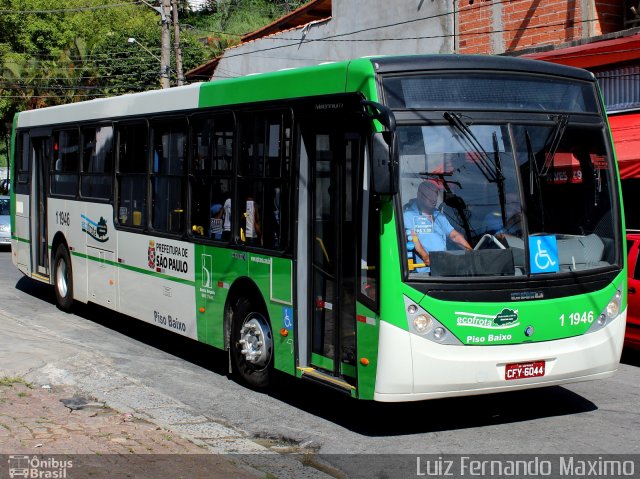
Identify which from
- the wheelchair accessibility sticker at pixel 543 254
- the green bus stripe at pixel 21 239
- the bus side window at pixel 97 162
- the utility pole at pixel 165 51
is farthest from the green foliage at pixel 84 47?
the wheelchair accessibility sticker at pixel 543 254

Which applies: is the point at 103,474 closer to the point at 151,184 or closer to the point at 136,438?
the point at 136,438

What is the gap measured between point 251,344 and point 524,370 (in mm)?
3011

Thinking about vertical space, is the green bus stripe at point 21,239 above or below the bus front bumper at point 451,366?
above

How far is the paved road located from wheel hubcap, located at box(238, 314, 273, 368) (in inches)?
14.8

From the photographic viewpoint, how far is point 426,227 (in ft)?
25.7

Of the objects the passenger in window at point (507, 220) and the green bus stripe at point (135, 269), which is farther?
the green bus stripe at point (135, 269)

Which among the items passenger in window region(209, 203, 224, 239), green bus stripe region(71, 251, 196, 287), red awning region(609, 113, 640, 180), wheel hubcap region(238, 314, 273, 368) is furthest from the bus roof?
red awning region(609, 113, 640, 180)

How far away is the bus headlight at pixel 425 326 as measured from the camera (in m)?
7.73

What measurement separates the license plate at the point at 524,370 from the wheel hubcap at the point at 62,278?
→ 9189 mm

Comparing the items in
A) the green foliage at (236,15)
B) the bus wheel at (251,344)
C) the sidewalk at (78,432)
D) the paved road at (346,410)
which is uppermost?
the green foliage at (236,15)

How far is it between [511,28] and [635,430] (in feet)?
49.0

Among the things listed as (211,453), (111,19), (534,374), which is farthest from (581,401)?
(111,19)

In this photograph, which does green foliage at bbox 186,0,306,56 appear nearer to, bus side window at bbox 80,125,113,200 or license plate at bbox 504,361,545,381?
bus side window at bbox 80,125,113,200

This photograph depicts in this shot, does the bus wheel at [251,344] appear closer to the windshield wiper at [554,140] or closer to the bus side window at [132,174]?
A: the bus side window at [132,174]
